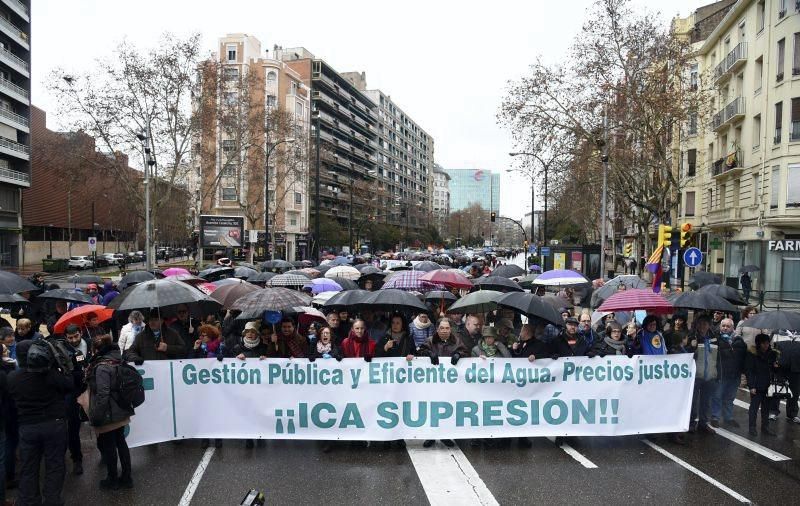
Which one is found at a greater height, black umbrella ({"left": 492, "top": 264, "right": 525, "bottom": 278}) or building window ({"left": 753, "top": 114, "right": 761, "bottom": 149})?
building window ({"left": 753, "top": 114, "right": 761, "bottom": 149})

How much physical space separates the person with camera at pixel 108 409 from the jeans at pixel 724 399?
23.9 ft

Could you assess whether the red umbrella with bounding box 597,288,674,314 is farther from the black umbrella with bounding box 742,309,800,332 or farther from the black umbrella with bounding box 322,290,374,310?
the black umbrella with bounding box 322,290,374,310

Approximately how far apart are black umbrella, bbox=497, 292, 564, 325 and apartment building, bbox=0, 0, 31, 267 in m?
56.4

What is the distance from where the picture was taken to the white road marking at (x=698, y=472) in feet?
18.7

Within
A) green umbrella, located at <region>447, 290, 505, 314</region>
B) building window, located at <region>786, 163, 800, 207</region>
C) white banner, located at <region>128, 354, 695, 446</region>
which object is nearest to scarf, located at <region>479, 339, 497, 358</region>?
white banner, located at <region>128, 354, 695, 446</region>

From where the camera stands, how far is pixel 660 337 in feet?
24.8

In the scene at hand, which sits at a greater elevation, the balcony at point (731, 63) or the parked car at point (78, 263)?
the balcony at point (731, 63)

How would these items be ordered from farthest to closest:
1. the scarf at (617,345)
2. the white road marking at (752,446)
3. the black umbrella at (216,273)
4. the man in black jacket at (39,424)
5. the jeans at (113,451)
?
the black umbrella at (216,273), the scarf at (617,345), the white road marking at (752,446), the jeans at (113,451), the man in black jacket at (39,424)

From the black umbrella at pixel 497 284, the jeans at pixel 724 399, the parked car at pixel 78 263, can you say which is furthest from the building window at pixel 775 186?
the parked car at pixel 78 263

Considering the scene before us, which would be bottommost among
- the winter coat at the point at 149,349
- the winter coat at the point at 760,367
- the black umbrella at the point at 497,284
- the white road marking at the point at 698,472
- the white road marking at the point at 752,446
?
the white road marking at the point at 752,446

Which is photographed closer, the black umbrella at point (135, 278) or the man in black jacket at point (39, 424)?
the man in black jacket at point (39, 424)

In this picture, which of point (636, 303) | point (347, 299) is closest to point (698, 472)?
point (636, 303)

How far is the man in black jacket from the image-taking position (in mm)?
5047

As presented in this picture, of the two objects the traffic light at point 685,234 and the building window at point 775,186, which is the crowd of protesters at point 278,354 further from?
the building window at point 775,186
